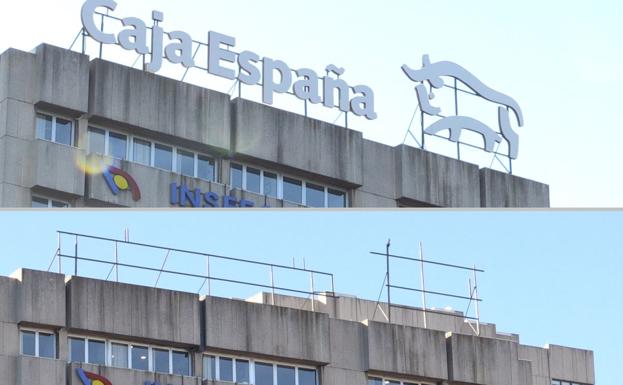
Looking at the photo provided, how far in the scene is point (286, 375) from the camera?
4716 cm

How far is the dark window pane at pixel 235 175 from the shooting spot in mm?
62678

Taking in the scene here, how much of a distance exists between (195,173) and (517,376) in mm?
14540

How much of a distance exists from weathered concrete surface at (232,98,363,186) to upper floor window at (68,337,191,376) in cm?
1717

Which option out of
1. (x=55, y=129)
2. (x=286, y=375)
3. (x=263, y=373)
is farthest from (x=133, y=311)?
(x=55, y=129)

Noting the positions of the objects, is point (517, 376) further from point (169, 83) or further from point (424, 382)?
point (169, 83)

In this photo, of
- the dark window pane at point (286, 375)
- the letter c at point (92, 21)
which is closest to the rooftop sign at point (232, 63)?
the letter c at point (92, 21)

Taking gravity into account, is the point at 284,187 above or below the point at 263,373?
above

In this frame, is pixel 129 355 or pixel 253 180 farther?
pixel 253 180

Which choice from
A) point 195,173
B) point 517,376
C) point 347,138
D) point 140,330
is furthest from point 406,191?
point 140,330

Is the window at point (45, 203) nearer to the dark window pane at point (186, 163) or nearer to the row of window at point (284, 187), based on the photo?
the dark window pane at point (186, 163)

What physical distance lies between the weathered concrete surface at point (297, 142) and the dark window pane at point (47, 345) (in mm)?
19183

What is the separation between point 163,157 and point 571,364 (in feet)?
44.2

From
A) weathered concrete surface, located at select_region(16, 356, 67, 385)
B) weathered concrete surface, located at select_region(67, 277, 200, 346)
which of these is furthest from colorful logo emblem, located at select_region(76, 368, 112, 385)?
weathered concrete surface, located at select_region(67, 277, 200, 346)

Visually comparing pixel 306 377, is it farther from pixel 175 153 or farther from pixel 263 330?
pixel 175 153
